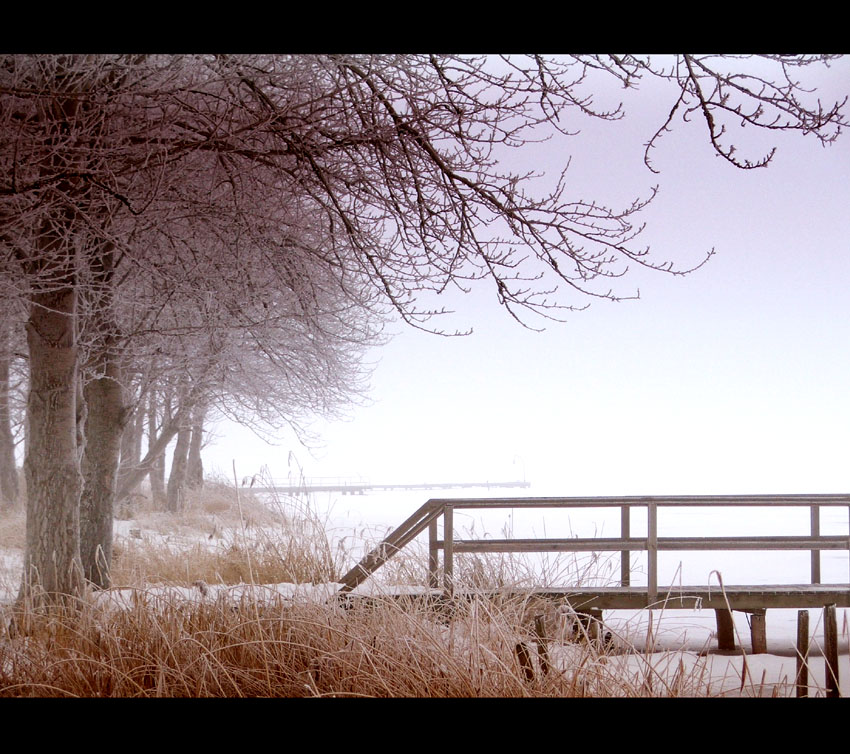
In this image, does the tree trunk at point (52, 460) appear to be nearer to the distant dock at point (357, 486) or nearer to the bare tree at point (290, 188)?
the bare tree at point (290, 188)

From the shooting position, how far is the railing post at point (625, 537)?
3.97m

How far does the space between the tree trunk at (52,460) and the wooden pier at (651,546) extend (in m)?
1.44

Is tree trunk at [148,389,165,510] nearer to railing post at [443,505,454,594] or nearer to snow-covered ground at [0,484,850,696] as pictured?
snow-covered ground at [0,484,850,696]

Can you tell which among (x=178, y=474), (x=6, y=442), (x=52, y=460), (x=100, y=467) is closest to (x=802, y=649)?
(x=52, y=460)

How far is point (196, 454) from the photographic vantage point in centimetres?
451

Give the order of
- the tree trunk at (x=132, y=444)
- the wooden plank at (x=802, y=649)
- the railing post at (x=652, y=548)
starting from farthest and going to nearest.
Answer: the tree trunk at (x=132, y=444) < the railing post at (x=652, y=548) < the wooden plank at (x=802, y=649)

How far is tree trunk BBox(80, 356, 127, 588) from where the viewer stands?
3996 mm

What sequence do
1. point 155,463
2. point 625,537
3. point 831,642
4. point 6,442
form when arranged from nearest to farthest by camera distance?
point 831,642 < point 625,537 < point 155,463 < point 6,442

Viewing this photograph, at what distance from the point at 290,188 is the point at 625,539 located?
2.29 metres

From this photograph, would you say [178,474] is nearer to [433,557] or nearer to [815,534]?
[433,557]

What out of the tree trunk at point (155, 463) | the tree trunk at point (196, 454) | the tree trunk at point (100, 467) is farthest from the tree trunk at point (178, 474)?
the tree trunk at point (100, 467)
